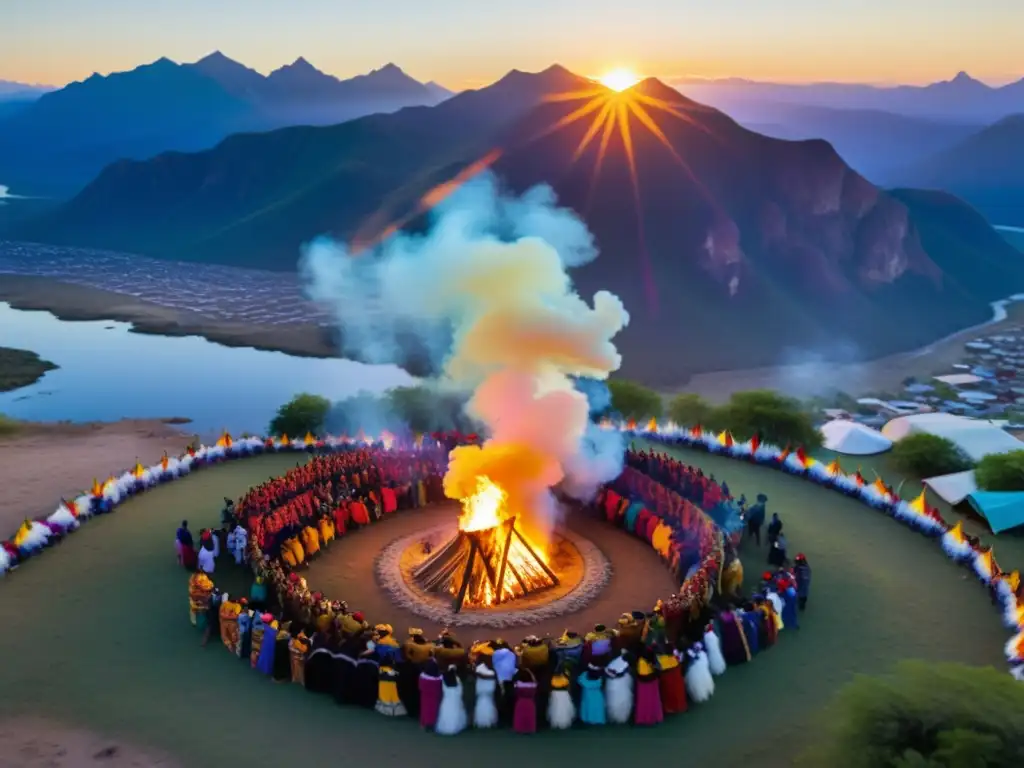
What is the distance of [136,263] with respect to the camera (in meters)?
107

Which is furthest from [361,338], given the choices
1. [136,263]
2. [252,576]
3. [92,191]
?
[92,191]

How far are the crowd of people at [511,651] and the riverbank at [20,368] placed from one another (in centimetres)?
4176

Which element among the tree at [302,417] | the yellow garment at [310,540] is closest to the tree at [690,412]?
the tree at [302,417]

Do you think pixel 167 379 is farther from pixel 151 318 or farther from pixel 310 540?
pixel 310 540

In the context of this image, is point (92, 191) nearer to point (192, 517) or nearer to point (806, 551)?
point (192, 517)

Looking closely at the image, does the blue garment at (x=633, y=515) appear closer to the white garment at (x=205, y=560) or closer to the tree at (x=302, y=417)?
the white garment at (x=205, y=560)

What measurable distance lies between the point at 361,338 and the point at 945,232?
228 ft

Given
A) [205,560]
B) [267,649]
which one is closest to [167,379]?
[205,560]

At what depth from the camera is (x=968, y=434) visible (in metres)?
29.9

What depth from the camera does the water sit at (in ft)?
160

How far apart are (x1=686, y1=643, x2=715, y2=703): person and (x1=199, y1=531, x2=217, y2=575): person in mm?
10185

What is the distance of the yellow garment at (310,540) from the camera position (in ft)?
66.7

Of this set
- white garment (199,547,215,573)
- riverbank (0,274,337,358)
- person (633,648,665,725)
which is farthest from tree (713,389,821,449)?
riverbank (0,274,337,358)

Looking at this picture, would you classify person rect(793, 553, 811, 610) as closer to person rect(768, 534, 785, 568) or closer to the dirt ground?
person rect(768, 534, 785, 568)
